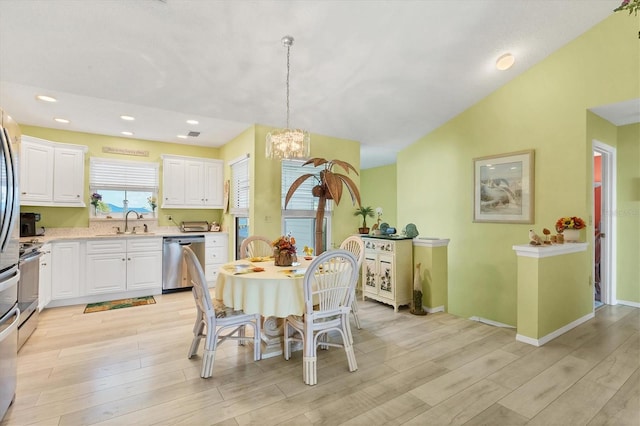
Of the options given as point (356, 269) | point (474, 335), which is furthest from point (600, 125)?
point (356, 269)

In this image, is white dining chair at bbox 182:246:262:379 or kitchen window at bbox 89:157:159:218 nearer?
white dining chair at bbox 182:246:262:379

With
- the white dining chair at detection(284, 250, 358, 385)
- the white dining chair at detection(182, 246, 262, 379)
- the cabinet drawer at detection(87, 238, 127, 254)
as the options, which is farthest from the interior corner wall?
the cabinet drawer at detection(87, 238, 127, 254)

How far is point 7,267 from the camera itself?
6.63ft

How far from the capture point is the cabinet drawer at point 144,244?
4660 millimetres

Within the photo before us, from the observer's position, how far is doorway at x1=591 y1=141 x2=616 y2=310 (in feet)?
14.3

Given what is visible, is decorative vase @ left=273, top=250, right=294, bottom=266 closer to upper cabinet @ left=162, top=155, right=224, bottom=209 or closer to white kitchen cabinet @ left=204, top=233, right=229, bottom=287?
white kitchen cabinet @ left=204, top=233, right=229, bottom=287

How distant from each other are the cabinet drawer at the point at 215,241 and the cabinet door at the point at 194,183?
28.2 inches

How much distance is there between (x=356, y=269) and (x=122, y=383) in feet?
6.57

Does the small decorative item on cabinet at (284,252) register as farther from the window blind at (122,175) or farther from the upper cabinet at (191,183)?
the window blind at (122,175)

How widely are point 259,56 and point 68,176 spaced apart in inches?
141

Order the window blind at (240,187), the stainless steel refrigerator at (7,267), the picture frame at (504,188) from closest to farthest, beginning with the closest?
the stainless steel refrigerator at (7,267)
the picture frame at (504,188)
the window blind at (240,187)

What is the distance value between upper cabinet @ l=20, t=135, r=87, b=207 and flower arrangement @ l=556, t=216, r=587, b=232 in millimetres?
6608

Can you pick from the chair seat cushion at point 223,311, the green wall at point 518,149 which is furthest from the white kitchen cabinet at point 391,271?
the chair seat cushion at point 223,311

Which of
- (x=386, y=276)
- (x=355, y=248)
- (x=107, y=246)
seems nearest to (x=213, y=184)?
(x=107, y=246)
